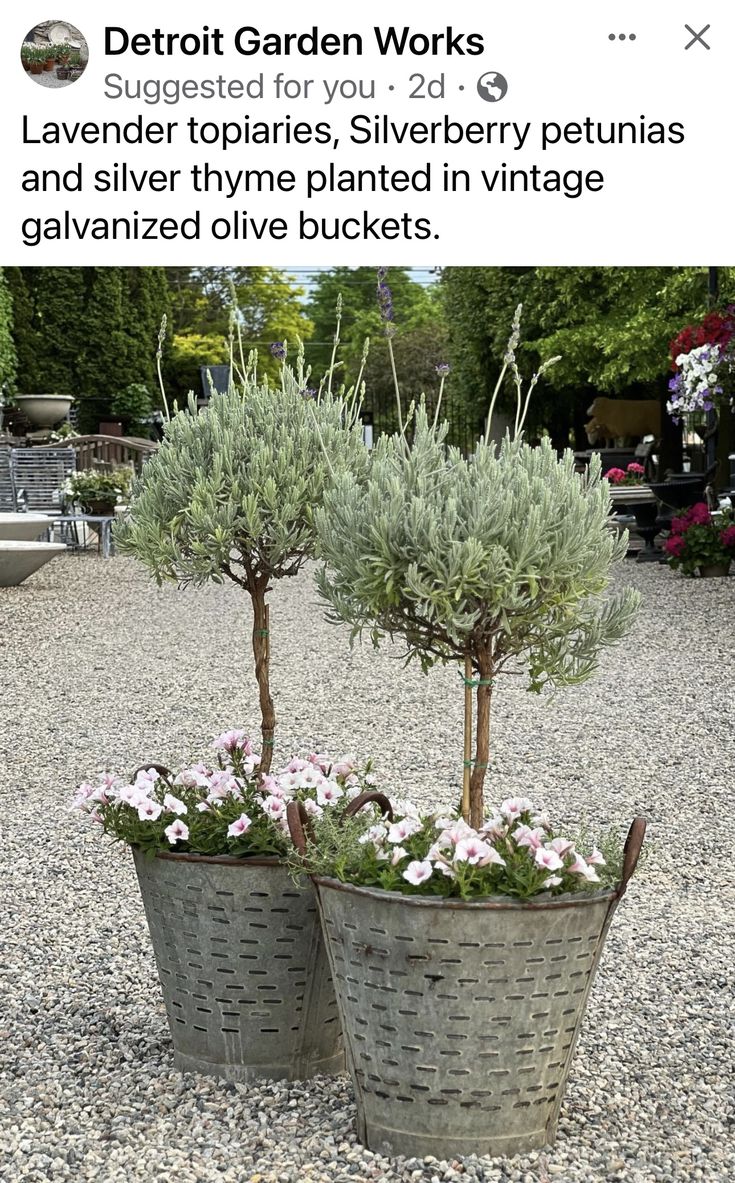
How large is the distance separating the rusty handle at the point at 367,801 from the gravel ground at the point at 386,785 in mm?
545

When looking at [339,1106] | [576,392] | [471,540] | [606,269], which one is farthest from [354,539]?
[576,392]

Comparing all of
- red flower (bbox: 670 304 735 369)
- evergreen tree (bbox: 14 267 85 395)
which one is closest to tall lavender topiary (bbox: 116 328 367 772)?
red flower (bbox: 670 304 735 369)

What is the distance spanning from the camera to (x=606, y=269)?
1909 centimetres

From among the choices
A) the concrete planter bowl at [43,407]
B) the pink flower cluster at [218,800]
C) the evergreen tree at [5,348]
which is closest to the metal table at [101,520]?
the evergreen tree at [5,348]

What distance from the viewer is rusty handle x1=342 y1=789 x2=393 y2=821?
2.62 m

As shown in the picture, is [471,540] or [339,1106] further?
[339,1106]

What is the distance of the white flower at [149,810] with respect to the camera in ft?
9.23

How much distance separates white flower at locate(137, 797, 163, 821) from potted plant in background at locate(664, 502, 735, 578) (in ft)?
31.7

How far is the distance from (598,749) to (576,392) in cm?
1903

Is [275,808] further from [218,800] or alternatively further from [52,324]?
[52,324]

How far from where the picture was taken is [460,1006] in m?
2.40

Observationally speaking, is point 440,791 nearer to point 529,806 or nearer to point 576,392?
point 529,806

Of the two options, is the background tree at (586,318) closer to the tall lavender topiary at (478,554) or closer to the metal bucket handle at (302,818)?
the tall lavender topiary at (478,554)
